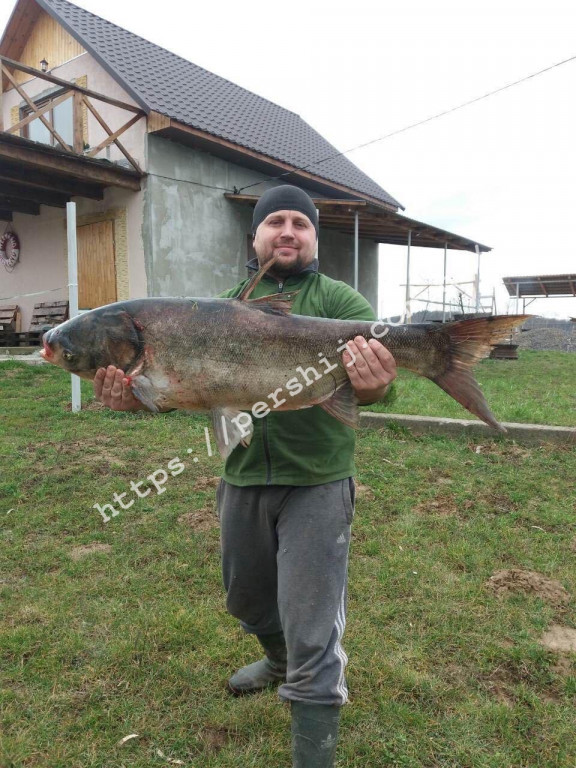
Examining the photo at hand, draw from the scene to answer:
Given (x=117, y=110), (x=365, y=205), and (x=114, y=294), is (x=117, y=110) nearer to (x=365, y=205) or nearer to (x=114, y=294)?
(x=114, y=294)

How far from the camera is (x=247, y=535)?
2398mm

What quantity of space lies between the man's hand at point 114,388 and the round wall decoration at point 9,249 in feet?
50.0

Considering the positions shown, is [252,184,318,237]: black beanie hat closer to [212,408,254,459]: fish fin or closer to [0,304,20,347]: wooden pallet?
[212,408,254,459]: fish fin

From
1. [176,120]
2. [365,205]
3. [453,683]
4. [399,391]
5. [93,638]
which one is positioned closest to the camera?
[453,683]

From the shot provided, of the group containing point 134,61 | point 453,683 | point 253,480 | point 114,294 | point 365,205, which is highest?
point 134,61

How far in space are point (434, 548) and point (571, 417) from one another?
4.46m

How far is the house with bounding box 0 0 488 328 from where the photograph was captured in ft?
39.4

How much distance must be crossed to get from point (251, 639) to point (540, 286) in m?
25.5

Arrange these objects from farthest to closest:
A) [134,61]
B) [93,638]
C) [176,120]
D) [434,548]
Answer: [134,61]
[176,120]
[434,548]
[93,638]

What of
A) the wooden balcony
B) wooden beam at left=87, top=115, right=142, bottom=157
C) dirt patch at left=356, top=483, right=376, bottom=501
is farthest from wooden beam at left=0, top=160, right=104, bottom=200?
dirt patch at left=356, top=483, right=376, bottom=501

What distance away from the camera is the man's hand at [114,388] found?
90.0 inches

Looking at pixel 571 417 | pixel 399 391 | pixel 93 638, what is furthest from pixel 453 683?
pixel 399 391

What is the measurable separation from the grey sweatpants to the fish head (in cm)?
73

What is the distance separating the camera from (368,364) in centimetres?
225
